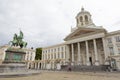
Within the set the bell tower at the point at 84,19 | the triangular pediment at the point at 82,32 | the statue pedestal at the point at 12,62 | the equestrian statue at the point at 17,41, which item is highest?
the bell tower at the point at 84,19

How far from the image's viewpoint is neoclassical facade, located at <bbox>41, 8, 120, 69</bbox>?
29.4 metres

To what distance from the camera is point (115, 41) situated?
2977cm

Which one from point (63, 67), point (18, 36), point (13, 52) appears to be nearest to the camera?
point (13, 52)

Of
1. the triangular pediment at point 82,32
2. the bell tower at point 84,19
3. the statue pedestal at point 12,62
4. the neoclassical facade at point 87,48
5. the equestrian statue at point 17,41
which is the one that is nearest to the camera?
the statue pedestal at point 12,62

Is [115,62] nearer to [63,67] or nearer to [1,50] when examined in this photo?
[63,67]

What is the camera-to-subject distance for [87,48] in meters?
32.7

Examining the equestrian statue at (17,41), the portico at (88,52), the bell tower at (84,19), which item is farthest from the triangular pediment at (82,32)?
the equestrian statue at (17,41)

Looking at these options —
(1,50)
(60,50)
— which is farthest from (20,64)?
(1,50)

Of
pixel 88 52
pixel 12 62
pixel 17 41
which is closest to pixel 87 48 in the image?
pixel 88 52

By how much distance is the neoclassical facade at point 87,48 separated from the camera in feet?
96.5

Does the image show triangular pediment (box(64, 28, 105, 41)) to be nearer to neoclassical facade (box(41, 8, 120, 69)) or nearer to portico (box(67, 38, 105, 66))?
neoclassical facade (box(41, 8, 120, 69))

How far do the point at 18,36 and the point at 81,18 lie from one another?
31.1 m

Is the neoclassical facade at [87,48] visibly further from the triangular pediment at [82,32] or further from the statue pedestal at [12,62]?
the statue pedestal at [12,62]

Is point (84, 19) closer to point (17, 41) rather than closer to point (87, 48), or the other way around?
point (87, 48)
